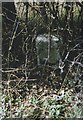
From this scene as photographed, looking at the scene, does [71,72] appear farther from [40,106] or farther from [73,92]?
[40,106]

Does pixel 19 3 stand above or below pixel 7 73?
above

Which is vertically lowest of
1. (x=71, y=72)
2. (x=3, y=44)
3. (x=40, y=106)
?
(x=40, y=106)

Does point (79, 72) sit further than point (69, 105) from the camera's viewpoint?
Yes

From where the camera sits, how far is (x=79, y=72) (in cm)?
414

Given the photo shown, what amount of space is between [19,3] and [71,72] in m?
1.05

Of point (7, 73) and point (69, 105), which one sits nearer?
point (69, 105)

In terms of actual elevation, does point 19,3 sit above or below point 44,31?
above

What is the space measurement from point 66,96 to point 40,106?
32cm

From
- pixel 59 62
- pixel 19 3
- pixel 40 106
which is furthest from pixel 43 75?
pixel 19 3

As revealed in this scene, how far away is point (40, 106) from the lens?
12.6 ft

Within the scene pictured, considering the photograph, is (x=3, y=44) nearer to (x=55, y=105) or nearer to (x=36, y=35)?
(x=36, y=35)

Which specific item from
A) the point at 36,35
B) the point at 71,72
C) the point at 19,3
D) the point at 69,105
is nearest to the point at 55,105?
the point at 69,105

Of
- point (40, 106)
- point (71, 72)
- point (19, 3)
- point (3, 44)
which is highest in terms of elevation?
point (19, 3)

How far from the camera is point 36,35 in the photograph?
4156mm
